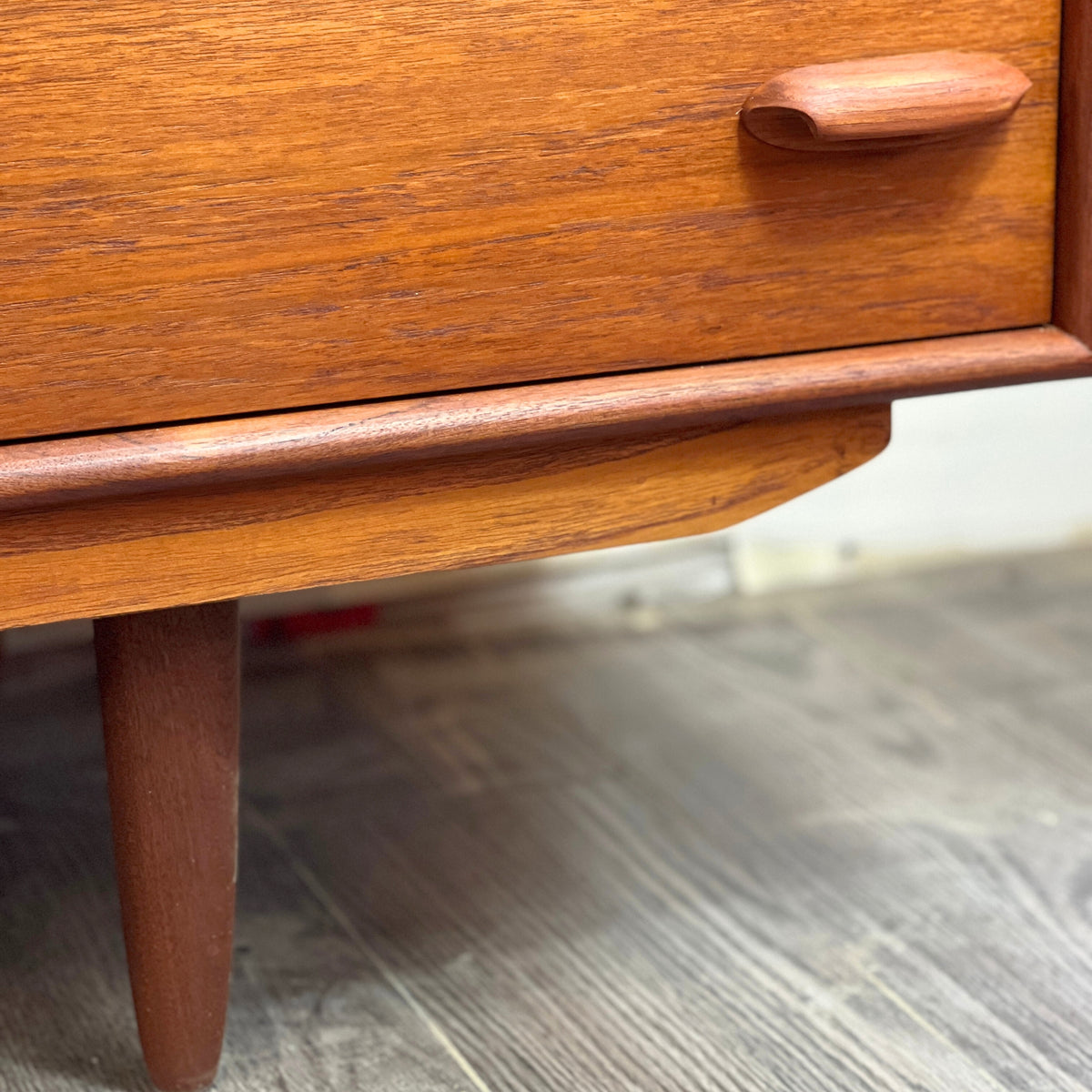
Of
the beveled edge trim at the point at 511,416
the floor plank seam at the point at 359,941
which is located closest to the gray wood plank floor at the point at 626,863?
the floor plank seam at the point at 359,941

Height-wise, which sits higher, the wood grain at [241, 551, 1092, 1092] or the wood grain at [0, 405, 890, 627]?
the wood grain at [0, 405, 890, 627]

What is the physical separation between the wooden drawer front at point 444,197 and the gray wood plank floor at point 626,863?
281mm

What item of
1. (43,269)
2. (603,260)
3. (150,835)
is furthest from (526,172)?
Answer: (150,835)

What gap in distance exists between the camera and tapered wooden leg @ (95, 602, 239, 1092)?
17.7 inches

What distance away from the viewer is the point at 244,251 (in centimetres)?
38

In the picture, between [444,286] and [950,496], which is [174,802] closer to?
[444,286]

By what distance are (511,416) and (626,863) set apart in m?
0.34

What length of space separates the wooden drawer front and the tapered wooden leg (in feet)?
0.31

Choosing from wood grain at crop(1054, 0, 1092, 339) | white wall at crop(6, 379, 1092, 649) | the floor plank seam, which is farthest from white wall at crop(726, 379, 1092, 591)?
wood grain at crop(1054, 0, 1092, 339)

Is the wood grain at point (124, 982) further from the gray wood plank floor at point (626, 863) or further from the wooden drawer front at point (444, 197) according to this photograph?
the wooden drawer front at point (444, 197)

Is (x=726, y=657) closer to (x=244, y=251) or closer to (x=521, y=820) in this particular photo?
(x=521, y=820)

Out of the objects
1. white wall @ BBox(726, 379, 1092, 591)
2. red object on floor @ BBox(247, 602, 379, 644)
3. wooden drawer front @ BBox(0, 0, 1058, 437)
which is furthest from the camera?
white wall @ BBox(726, 379, 1092, 591)

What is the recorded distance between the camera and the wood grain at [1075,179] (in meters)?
0.44

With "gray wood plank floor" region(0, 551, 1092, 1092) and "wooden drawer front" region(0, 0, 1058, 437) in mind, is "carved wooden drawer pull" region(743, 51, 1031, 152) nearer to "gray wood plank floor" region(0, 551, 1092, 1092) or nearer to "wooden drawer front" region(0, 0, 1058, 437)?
"wooden drawer front" region(0, 0, 1058, 437)
